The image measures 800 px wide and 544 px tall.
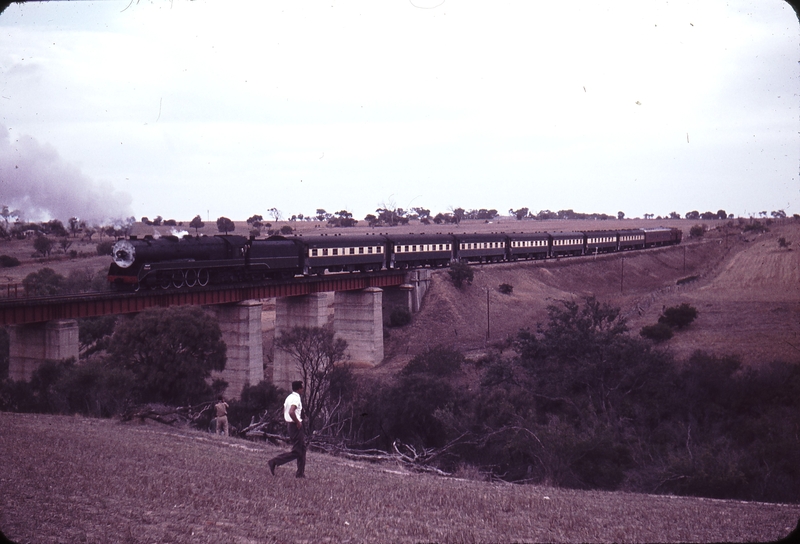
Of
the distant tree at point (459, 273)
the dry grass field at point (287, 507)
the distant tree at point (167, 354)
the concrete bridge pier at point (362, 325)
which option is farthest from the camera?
the distant tree at point (459, 273)

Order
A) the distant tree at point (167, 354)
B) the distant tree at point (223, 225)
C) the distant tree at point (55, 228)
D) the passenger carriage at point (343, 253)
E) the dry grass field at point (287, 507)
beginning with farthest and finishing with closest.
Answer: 1. the distant tree at point (223, 225)
2. the distant tree at point (55, 228)
3. the passenger carriage at point (343, 253)
4. the distant tree at point (167, 354)
5. the dry grass field at point (287, 507)

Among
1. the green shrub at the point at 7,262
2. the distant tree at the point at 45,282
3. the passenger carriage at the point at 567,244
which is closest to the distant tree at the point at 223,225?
the green shrub at the point at 7,262

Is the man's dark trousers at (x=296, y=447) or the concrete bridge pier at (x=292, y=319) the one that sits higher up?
the man's dark trousers at (x=296, y=447)

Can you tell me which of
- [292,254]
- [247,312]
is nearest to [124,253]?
[247,312]

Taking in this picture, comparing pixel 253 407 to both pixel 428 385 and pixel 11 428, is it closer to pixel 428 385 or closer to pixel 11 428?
pixel 428 385

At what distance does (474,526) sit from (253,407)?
25.2 meters

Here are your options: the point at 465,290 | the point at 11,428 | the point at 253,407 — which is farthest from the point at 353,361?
the point at 11,428

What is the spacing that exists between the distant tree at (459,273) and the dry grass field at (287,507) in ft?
151

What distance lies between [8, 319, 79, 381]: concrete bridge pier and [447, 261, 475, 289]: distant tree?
114ft

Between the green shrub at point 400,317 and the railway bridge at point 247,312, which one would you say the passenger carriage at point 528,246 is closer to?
the railway bridge at point 247,312

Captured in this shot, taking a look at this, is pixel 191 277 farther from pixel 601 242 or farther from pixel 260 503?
pixel 601 242

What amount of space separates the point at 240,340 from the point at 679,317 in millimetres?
30523

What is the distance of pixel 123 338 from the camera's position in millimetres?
34281

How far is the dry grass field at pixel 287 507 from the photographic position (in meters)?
8.91
